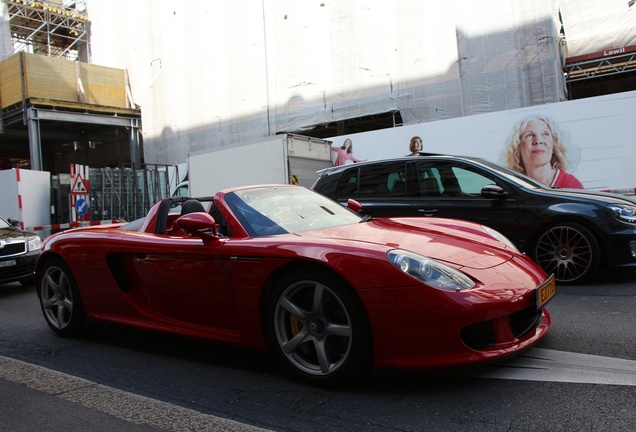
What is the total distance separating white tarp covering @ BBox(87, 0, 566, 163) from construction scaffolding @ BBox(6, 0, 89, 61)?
313 centimetres

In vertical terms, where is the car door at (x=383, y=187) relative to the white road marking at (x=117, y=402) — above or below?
above

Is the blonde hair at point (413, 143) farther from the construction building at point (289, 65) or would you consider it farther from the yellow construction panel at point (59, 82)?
the yellow construction panel at point (59, 82)

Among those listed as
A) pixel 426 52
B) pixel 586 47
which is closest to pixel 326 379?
pixel 426 52

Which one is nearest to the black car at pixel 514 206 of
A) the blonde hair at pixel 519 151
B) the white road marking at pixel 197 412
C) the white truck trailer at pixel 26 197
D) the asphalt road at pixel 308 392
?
the asphalt road at pixel 308 392

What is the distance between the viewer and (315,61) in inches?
719

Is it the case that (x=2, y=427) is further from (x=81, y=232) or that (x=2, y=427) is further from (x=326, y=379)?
(x=81, y=232)

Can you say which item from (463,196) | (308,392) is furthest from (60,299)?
(463,196)

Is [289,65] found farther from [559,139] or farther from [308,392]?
[308,392]

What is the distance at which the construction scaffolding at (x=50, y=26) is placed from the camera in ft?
87.1

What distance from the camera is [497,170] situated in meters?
5.89

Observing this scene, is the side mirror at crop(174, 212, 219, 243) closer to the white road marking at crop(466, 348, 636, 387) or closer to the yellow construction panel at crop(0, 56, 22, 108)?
the white road marking at crop(466, 348, 636, 387)

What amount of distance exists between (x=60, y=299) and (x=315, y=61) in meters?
15.3

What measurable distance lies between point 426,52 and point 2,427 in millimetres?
15704

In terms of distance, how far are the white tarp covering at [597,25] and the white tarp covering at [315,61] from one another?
4.09ft
